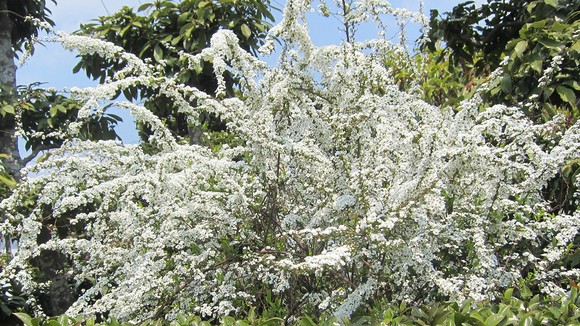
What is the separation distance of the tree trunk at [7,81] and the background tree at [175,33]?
2.32 feet

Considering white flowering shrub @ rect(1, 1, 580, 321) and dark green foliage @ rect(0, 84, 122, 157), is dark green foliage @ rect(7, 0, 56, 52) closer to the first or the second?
dark green foliage @ rect(0, 84, 122, 157)

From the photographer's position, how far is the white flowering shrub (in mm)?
3057

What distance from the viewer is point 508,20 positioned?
6047 millimetres

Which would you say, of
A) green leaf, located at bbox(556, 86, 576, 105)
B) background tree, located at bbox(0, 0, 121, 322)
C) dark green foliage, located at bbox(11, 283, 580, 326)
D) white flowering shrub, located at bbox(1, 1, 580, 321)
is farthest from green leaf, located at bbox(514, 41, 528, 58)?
background tree, located at bbox(0, 0, 121, 322)

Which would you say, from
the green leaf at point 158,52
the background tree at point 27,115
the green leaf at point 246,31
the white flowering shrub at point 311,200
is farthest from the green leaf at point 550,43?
the background tree at point 27,115

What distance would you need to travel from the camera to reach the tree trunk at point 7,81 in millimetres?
6117

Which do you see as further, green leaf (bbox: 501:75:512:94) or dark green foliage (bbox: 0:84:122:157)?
dark green foliage (bbox: 0:84:122:157)

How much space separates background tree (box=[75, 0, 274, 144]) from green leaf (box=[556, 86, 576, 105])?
2637mm

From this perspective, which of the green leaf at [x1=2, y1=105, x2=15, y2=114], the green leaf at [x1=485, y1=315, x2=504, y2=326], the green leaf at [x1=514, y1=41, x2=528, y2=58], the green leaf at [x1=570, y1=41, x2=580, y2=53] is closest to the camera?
the green leaf at [x1=485, y1=315, x2=504, y2=326]

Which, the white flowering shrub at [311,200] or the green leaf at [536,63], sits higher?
the green leaf at [536,63]

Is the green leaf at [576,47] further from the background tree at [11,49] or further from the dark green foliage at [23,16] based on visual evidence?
the dark green foliage at [23,16]

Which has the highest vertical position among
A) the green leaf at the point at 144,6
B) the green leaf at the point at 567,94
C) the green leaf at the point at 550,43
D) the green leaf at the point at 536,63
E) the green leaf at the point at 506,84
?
the green leaf at the point at 144,6

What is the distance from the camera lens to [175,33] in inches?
242

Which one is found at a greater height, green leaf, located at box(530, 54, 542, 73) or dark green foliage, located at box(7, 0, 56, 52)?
dark green foliage, located at box(7, 0, 56, 52)
